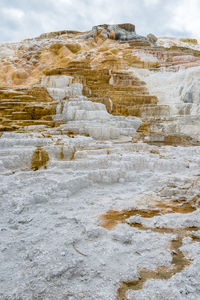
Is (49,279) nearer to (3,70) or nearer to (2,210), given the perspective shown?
(2,210)

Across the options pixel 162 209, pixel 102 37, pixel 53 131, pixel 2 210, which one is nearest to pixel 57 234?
pixel 2 210

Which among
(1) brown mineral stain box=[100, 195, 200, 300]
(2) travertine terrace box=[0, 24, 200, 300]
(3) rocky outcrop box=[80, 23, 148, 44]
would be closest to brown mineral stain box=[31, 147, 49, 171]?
(2) travertine terrace box=[0, 24, 200, 300]

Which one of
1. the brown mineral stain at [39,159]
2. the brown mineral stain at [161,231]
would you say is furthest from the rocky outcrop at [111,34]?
the brown mineral stain at [161,231]

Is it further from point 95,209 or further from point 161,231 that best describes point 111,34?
point 161,231

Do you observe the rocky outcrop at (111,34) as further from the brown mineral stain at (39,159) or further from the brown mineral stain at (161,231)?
the brown mineral stain at (161,231)

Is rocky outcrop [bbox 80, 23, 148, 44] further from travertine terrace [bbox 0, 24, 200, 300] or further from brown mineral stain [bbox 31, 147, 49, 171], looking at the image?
brown mineral stain [bbox 31, 147, 49, 171]

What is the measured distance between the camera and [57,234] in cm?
268

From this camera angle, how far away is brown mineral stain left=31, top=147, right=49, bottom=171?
18.4ft

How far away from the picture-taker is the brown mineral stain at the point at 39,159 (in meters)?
5.62

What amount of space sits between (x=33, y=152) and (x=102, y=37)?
109 ft

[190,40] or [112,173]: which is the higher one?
[190,40]

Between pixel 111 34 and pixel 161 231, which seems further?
pixel 111 34

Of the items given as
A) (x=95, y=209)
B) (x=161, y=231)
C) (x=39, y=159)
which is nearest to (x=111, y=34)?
(x=39, y=159)

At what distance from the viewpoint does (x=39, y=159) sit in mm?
5711
